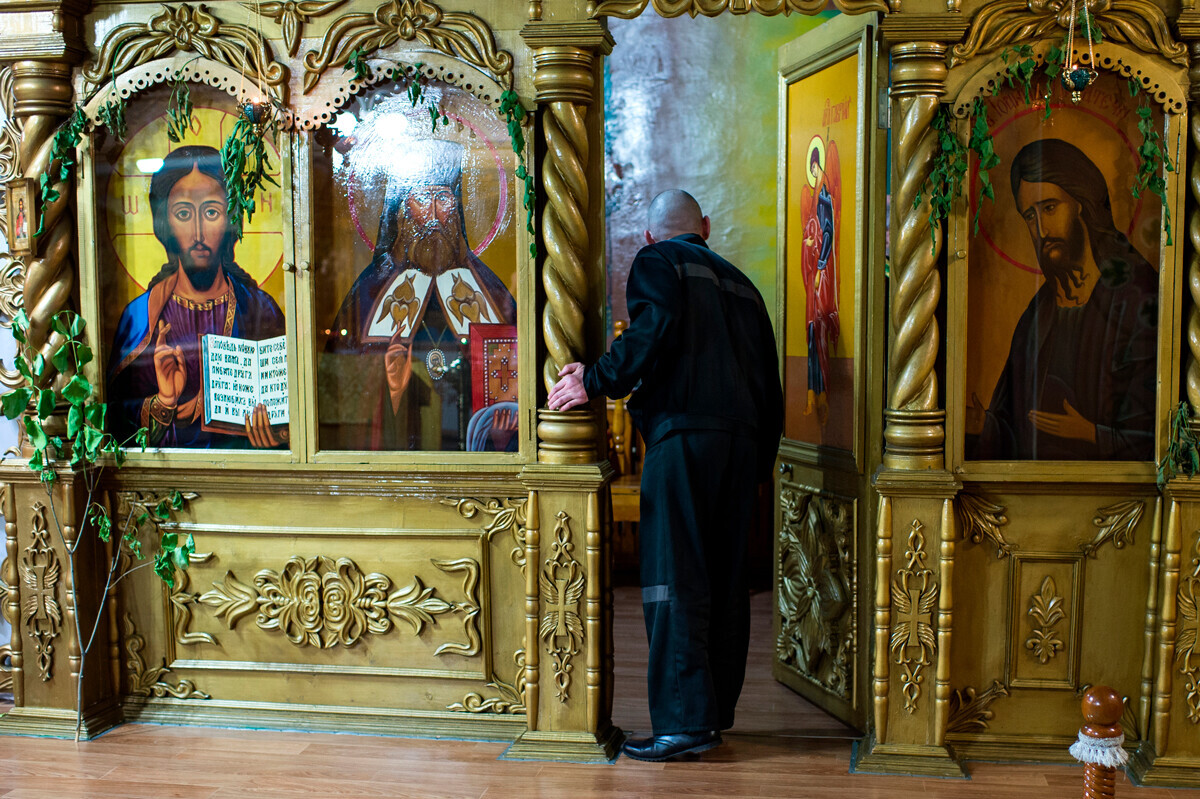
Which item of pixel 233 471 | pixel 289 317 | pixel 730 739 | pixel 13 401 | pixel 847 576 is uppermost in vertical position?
pixel 289 317

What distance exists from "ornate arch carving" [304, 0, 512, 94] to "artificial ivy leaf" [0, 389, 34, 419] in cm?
164

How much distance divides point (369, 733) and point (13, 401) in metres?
1.68

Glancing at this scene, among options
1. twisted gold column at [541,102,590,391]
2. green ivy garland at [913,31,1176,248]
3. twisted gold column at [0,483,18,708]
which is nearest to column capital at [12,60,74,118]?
twisted gold column at [0,483,18,708]

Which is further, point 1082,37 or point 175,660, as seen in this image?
point 175,660

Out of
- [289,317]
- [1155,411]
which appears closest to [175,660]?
[289,317]

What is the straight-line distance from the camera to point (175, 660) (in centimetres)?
381

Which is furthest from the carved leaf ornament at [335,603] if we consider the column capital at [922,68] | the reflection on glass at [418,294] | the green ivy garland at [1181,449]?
the green ivy garland at [1181,449]

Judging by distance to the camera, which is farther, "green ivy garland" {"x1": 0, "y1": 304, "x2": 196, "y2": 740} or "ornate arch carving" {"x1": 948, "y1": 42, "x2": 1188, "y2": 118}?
"green ivy garland" {"x1": 0, "y1": 304, "x2": 196, "y2": 740}

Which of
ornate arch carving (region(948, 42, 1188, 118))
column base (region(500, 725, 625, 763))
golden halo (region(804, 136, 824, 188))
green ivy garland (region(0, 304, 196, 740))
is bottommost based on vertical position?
column base (region(500, 725, 625, 763))

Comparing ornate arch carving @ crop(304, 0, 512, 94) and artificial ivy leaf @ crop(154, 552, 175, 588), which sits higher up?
ornate arch carving @ crop(304, 0, 512, 94)

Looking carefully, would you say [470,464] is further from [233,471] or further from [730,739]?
[730,739]

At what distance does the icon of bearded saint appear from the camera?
3553mm

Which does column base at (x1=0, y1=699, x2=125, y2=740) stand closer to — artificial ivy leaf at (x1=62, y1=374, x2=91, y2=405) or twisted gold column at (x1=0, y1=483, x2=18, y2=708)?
twisted gold column at (x1=0, y1=483, x2=18, y2=708)

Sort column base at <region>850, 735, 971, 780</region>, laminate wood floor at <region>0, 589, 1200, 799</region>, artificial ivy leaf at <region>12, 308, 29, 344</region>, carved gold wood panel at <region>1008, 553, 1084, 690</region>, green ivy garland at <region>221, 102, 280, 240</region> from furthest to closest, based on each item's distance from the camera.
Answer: artificial ivy leaf at <region>12, 308, 29, 344</region> → green ivy garland at <region>221, 102, 280, 240</region> → carved gold wood panel at <region>1008, 553, 1084, 690</region> → column base at <region>850, 735, 971, 780</region> → laminate wood floor at <region>0, 589, 1200, 799</region>
